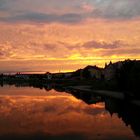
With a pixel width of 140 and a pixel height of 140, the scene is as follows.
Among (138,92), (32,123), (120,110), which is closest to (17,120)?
(32,123)

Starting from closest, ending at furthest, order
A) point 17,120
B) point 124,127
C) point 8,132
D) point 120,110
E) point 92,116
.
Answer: point 8,132 < point 124,127 < point 17,120 < point 92,116 < point 120,110

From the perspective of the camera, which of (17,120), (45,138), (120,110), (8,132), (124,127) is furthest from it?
(120,110)

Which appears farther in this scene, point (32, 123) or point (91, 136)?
point (32, 123)

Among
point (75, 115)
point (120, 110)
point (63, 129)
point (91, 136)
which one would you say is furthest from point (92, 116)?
point (91, 136)

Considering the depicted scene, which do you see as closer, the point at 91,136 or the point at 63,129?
the point at 91,136

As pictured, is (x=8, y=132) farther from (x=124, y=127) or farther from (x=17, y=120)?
(x=124, y=127)

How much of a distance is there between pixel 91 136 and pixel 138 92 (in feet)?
76.8

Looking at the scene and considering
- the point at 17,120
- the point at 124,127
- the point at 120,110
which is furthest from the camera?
the point at 120,110

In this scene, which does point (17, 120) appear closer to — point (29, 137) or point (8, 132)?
point (8, 132)

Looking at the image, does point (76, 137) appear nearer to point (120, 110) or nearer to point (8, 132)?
point (8, 132)

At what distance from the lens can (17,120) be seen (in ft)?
109

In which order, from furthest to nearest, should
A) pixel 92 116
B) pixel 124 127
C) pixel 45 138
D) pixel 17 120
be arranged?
pixel 92 116
pixel 17 120
pixel 124 127
pixel 45 138

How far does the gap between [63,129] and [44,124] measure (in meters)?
2.86

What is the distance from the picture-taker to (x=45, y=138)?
2531 cm
